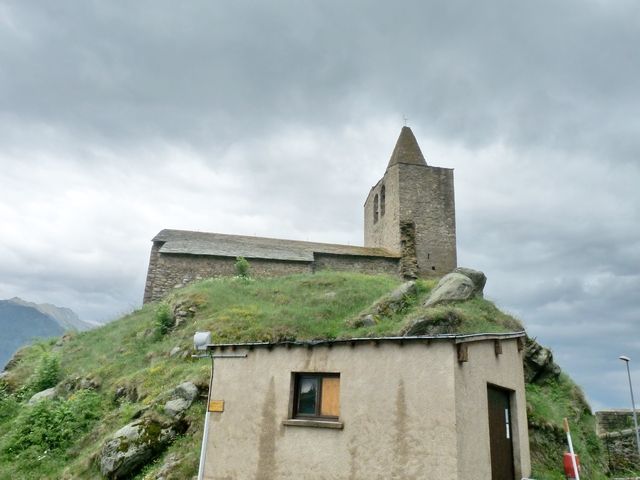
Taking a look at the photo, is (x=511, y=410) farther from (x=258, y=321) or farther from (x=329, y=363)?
(x=258, y=321)

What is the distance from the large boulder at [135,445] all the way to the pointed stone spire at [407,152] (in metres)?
27.9

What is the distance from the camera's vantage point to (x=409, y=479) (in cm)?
739

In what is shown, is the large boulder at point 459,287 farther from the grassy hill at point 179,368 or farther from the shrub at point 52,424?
the shrub at point 52,424

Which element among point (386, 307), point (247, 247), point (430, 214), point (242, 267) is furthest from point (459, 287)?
point (247, 247)

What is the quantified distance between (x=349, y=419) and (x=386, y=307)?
11342 millimetres

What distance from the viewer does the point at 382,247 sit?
1469 inches

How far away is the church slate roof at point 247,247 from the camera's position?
103 feet

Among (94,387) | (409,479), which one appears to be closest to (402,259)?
(94,387)

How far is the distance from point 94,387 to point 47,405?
6.03ft

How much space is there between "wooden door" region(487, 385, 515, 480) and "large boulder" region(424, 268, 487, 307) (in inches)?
344

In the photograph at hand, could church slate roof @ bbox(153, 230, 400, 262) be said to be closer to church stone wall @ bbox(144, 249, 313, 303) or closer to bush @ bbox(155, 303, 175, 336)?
church stone wall @ bbox(144, 249, 313, 303)

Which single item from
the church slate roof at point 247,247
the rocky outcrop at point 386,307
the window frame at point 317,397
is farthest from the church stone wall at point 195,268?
the window frame at point 317,397

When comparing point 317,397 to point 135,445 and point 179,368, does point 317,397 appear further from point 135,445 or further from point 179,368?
point 179,368

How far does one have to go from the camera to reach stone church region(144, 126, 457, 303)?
30516 millimetres
